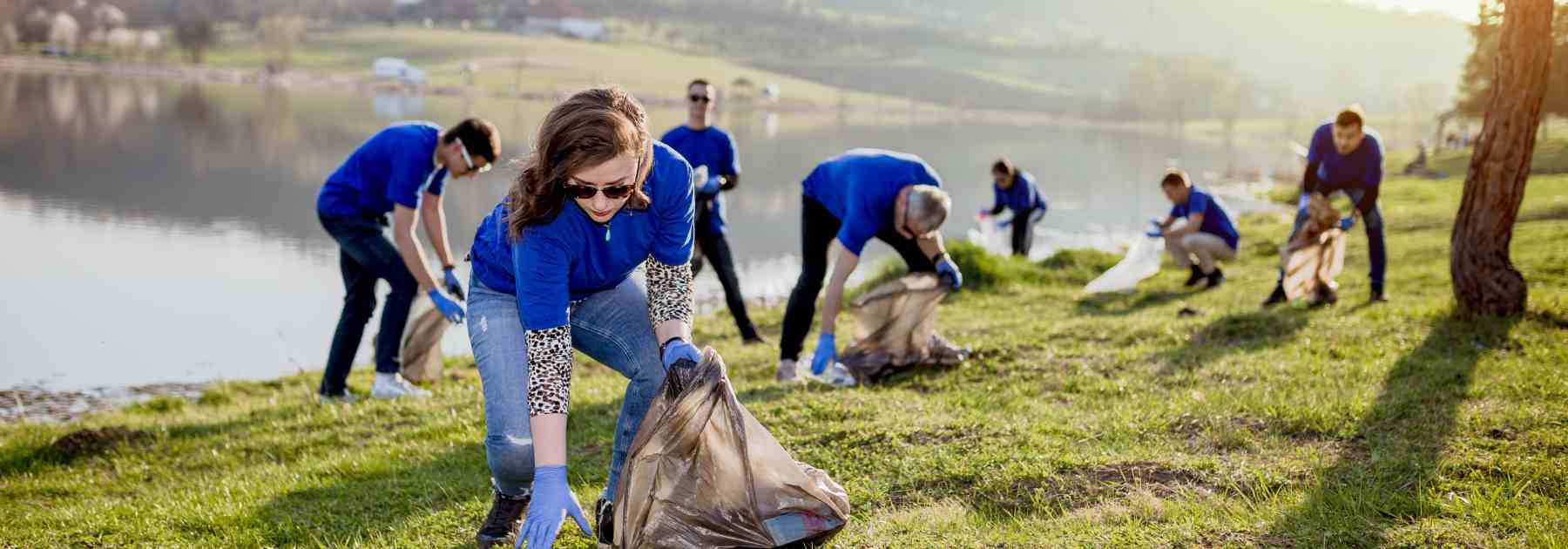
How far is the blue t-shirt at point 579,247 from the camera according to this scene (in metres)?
3.17

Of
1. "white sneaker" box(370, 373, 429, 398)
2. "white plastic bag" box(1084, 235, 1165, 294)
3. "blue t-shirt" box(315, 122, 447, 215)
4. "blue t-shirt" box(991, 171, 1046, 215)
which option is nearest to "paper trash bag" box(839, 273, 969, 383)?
"blue t-shirt" box(315, 122, 447, 215)

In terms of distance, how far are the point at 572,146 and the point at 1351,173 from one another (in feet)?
25.2

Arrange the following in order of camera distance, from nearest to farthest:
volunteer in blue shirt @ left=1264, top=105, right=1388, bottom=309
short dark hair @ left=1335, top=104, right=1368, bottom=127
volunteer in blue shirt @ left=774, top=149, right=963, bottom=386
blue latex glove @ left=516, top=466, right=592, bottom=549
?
blue latex glove @ left=516, top=466, right=592, bottom=549
volunteer in blue shirt @ left=774, top=149, right=963, bottom=386
short dark hair @ left=1335, top=104, right=1368, bottom=127
volunteer in blue shirt @ left=1264, top=105, right=1388, bottom=309

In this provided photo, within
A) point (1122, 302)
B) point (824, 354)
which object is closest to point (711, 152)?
point (824, 354)

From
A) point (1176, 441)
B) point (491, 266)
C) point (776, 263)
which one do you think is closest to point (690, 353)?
point (491, 266)

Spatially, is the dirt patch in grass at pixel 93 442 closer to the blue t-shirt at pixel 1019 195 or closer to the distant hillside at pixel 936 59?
the blue t-shirt at pixel 1019 195

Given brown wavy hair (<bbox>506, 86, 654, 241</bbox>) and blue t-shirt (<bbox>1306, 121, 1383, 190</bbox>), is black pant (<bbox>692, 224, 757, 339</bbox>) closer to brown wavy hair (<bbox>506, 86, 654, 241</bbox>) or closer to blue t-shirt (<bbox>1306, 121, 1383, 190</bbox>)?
blue t-shirt (<bbox>1306, 121, 1383, 190</bbox>)

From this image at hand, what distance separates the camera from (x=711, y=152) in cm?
911

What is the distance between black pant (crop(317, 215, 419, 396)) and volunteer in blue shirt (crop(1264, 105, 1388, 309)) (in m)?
6.81

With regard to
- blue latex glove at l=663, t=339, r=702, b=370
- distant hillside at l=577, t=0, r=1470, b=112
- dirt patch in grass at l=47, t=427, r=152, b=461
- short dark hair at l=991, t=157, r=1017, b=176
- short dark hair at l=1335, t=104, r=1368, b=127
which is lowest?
dirt patch in grass at l=47, t=427, r=152, b=461

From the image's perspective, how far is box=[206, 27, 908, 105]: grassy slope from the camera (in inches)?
3369

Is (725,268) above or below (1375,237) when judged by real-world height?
below

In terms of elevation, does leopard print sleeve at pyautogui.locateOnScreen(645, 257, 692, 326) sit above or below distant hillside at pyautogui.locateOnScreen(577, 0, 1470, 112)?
below

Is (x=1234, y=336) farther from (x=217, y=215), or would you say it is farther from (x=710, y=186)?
(x=217, y=215)
